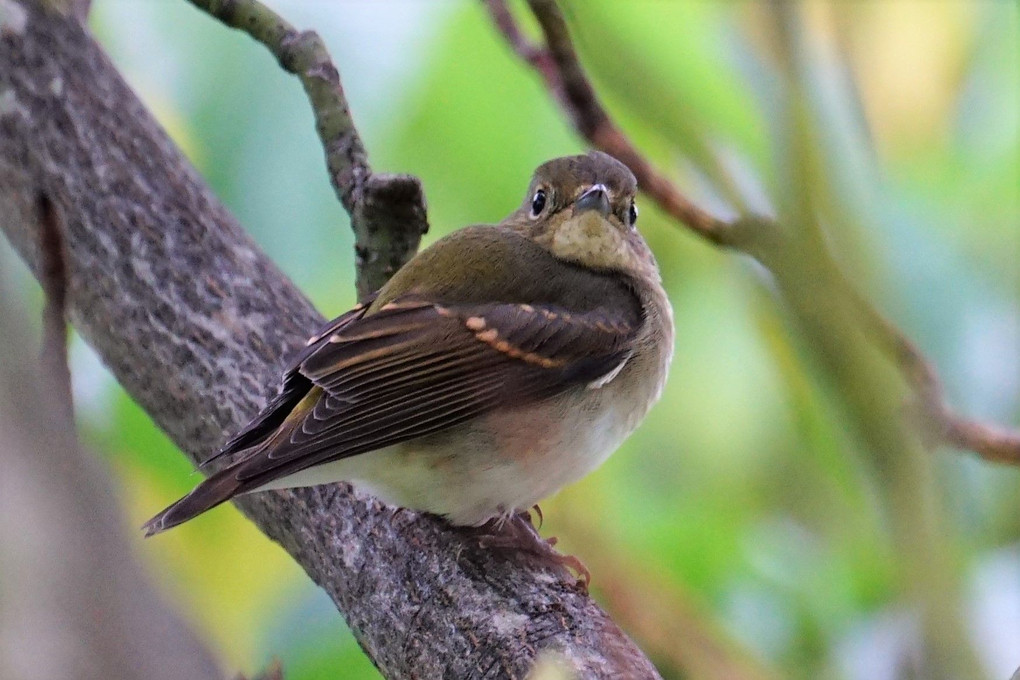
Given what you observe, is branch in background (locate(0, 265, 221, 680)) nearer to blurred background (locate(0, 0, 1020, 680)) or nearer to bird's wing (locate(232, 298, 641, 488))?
blurred background (locate(0, 0, 1020, 680))

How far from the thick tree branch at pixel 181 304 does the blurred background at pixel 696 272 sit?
19 centimetres

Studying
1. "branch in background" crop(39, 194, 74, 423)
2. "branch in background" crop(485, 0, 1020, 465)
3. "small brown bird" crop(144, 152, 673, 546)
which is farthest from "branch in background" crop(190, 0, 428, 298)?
"branch in background" crop(39, 194, 74, 423)

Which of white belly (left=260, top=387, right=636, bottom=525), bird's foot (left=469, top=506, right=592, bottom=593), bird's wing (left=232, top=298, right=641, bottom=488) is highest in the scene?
bird's wing (left=232, top=298, right=641, bottom=488)

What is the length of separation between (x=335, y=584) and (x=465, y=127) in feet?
4.45

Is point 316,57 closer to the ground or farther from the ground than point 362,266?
farther from the ground

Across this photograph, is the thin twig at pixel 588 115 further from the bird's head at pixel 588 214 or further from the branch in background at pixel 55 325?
the branch in background at pixel 55 325

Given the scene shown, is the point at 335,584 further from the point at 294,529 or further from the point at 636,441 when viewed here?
the point at 636,441

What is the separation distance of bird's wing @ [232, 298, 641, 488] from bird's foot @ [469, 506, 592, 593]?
274mm

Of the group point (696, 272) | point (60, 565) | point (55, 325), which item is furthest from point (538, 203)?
point (60, 565)

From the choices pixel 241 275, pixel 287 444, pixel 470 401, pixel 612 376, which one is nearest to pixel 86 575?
pixel 287 444

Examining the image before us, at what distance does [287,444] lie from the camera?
2174mm

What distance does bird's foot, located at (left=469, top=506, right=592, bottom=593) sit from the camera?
2.38m

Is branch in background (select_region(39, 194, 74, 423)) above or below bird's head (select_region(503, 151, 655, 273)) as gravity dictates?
above

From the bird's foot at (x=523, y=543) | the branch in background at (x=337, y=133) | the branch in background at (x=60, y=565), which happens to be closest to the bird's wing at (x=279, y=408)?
the branch in background at (x=337, y=133)
